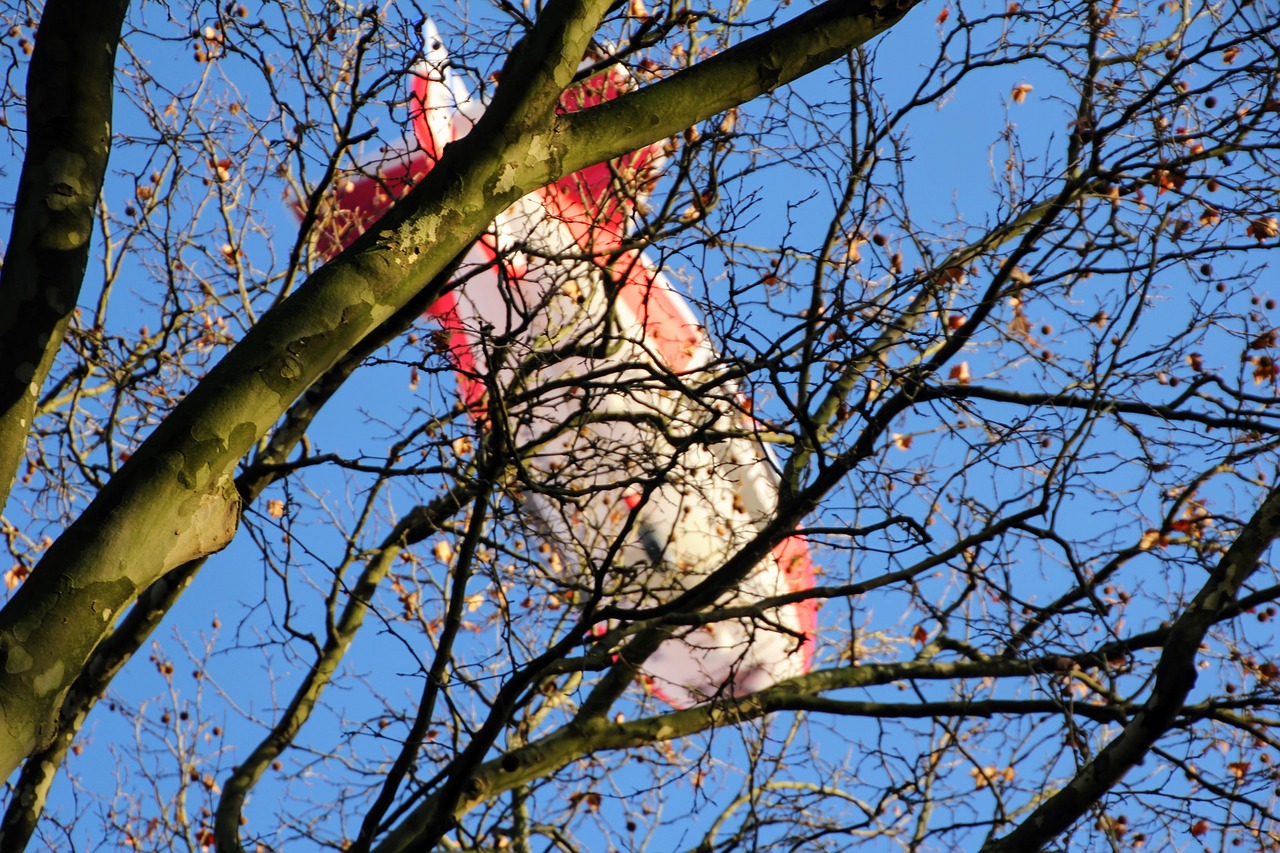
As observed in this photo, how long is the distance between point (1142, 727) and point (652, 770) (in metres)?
4.27

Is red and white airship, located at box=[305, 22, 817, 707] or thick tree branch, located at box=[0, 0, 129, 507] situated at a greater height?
red and white airship, located at box=[305, 22, 817, 707]

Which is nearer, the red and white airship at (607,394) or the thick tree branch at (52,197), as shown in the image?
the thick tree branch at (52,197)

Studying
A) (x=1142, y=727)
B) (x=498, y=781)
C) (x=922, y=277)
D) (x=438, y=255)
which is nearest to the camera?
(x=438, y=255)

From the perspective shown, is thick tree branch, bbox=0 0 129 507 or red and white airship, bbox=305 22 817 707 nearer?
thick tree branch, bbox=0 0 129 507

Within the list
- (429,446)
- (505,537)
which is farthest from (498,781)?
(429,446)

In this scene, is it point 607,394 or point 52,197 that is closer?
point 52,197

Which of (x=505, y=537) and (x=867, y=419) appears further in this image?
(x=505, y=537)

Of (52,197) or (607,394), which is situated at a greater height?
(607,394)

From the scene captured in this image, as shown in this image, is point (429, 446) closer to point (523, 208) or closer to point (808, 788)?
point (523, 208)

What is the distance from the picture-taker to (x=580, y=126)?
3.37 meters

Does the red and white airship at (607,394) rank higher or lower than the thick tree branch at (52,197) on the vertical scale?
higher

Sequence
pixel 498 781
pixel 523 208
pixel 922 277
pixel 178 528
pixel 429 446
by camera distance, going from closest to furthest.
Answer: pixel 178 528
pixel 922 277
pixel 429 446
pixel 498 781
pixel 523 208

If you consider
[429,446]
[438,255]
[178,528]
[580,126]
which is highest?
[429,446]

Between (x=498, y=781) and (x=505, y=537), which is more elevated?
(x=505, y=537)
